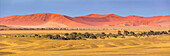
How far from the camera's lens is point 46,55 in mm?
14242

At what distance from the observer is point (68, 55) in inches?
559

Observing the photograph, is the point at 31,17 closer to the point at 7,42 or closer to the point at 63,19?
the point at 63,19

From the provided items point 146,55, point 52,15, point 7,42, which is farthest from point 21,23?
point 146,55

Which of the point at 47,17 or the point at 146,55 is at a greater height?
the point at 47,17

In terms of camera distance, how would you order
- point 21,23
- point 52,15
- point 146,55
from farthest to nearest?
point 52,15 → point 21,23 → point 146,55

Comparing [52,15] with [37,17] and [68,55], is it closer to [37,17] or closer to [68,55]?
[37,17]

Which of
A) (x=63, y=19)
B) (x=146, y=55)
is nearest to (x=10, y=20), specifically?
(x=63, y=19)

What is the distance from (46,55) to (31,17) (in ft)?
592

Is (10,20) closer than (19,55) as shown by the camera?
No

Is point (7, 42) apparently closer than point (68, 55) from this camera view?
No

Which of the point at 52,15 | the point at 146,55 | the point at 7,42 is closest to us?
the point at 146,55

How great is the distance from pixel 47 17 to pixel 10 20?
26553mm

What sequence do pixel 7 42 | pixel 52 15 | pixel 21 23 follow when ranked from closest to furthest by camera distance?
pixel 7 42 → pixel 21 23 → pixel 52 15

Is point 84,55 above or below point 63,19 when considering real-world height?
below
